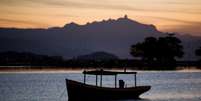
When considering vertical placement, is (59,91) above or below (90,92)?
below

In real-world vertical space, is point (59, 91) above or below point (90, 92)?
below

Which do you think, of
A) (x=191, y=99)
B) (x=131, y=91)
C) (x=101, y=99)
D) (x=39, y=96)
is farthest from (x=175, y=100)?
(x=39, y=96)

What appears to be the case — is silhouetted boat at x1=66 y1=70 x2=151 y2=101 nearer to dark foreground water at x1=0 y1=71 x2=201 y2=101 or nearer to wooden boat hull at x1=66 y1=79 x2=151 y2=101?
wooden boat hull at x1=66 y1=79 x2=151 y2=101

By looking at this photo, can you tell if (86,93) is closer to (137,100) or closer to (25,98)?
(137,100)

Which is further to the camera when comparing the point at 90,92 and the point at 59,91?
the point at 59,91

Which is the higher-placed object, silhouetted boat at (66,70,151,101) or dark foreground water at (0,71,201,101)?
silhouetted boat at (66,70,151,101)

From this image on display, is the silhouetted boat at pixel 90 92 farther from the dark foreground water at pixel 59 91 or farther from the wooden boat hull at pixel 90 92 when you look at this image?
the dark foreground water at pixel 59 91

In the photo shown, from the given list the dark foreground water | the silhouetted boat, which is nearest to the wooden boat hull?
the silhouetted boat

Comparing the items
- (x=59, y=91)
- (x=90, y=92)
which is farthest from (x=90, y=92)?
(x=59, y=91)

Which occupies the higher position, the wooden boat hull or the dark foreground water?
the wooden boat hull

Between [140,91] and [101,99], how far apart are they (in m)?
7.45

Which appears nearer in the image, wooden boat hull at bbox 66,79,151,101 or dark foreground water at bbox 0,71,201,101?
wooden boat hull at bbox 66,79,151,101

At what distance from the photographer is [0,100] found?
8319cm

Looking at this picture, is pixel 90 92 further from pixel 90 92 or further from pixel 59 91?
pixel 59 91
